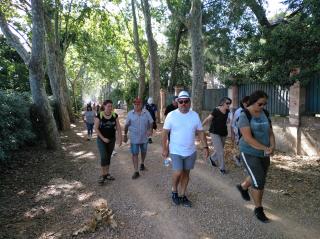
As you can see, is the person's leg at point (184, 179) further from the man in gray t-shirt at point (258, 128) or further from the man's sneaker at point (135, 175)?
the man's sneaker at point (135, 175)

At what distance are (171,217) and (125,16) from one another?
929 inches

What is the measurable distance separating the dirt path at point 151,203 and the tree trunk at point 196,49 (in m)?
4.33

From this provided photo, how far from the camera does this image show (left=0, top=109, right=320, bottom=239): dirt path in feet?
16.4

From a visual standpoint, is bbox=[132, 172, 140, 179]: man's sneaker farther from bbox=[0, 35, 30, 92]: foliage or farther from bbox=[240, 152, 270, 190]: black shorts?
bbox=[0, 35, 30, 92]: foliage

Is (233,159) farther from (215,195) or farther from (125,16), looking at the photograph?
(125,16)

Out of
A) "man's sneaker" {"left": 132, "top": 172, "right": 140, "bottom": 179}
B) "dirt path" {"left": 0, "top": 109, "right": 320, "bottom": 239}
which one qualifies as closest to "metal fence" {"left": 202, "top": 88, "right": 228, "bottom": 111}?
"dirt path" {"left": 0, "top": 109, "right": 320, "bottom": 239}

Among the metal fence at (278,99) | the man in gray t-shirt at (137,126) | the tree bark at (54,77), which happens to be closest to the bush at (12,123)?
the man in gray t-shirt at (137,126)

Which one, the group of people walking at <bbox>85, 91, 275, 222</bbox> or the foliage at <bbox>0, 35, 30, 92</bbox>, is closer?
the group of people walking at <bbox>85, 91, 275, 222</bbox>

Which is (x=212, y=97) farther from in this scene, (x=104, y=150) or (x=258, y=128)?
(x=258, y=128)

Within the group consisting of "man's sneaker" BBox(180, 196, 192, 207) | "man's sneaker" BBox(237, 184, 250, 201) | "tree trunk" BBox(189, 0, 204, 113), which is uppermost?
"tree trunk" BBox(189, 0, 204, 113)

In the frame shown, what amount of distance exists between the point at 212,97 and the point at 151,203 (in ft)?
38.4

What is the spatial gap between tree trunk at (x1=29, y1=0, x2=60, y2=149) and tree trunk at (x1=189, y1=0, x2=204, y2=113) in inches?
213

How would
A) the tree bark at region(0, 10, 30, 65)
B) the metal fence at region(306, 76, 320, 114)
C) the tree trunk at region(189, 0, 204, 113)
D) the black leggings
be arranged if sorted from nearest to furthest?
the black leggings < the metal fence at region(306, 76, 320, 114) < the tree bark at region(0, 10, 30, 65) < the tree trunk at region(189, 0, 204, 113)

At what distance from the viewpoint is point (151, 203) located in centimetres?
615
